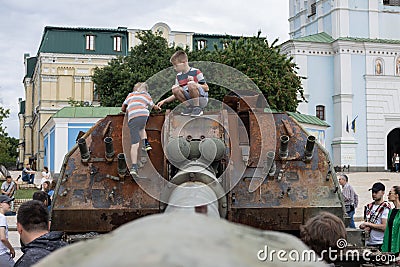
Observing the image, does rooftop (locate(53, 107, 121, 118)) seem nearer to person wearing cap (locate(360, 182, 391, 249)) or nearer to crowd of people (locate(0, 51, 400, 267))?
crowd of people (locate(0, 51, 400, 267))

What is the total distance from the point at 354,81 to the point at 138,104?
45207 mm

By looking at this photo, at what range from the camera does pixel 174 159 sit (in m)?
5.57

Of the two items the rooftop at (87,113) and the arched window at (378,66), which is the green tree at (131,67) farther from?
the arched window at (378,66)

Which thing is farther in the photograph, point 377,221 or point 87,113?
point 87,113

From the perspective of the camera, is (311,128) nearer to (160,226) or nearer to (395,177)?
(395,177)

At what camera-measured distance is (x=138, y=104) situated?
20.7 feet

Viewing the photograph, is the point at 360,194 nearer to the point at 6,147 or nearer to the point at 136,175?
the point at 136,175

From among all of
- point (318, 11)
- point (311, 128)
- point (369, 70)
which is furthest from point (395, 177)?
point (318, 11)

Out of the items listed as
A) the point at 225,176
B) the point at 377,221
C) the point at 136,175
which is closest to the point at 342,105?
the point at 377,221

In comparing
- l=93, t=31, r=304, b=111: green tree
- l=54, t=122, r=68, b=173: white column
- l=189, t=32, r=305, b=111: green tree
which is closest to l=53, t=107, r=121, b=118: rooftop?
l=54, t=122, r=68, b=173: white column

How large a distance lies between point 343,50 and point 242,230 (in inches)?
1940

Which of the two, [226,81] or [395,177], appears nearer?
[226,81]

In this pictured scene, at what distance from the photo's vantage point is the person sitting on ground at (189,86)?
6.19 m

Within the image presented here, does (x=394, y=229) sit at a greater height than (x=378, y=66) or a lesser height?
lesser
